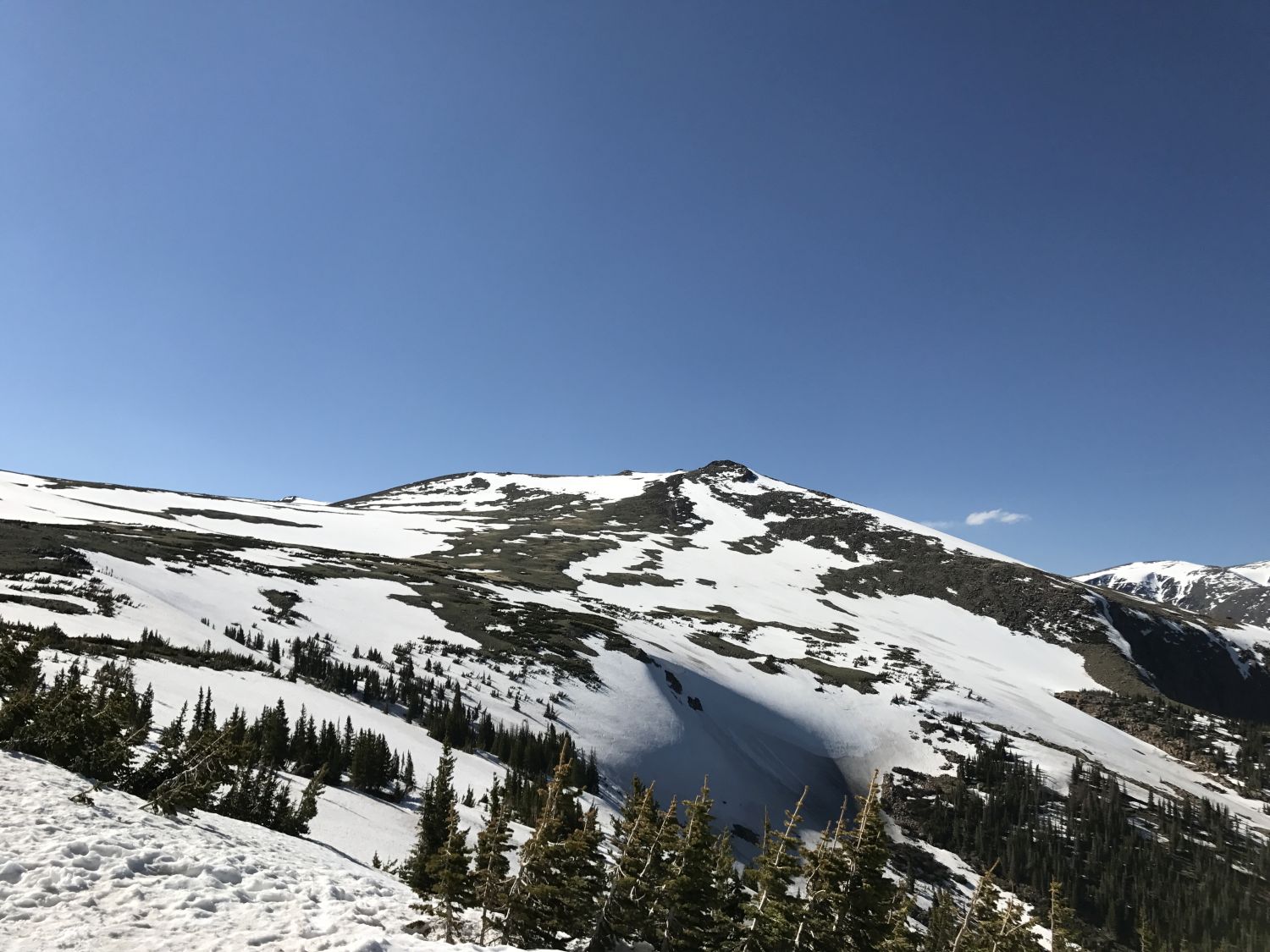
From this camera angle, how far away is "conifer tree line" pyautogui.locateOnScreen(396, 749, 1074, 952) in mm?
10180

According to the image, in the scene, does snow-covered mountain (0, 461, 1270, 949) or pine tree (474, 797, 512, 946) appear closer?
pine tree (474, 797, 512, 946)

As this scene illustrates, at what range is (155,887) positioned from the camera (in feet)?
27.5

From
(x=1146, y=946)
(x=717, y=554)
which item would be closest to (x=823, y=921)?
(x=1146, y=946)

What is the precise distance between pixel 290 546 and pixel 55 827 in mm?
86368

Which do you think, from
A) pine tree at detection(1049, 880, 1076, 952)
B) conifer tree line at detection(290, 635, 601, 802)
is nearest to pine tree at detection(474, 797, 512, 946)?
pine tree at detection(1049, 880, 1076, 952)

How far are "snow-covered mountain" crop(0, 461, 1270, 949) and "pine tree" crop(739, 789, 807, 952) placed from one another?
1034cm

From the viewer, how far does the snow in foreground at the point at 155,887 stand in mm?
7230

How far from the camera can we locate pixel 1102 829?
48.0m

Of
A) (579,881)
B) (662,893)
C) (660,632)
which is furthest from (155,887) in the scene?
(660,632)

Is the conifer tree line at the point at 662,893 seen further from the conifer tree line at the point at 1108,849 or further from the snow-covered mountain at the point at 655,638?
the conifer tree line at the point at 1108,849

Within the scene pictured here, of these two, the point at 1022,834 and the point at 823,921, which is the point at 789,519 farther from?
the point at 823,921

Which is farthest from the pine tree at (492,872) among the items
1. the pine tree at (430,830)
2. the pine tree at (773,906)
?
the pine tree at (773,906)

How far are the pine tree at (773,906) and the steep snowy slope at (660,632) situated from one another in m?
10.6

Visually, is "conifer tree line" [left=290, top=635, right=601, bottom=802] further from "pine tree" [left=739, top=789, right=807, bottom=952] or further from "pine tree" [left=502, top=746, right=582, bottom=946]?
"pine tree" [left=502, top=746, right=582, bottom=946]
